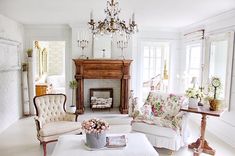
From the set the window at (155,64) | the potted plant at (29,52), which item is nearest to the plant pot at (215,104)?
the window at (155,64)

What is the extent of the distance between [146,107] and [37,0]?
2629 millimetres

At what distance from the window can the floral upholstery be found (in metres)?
2.32

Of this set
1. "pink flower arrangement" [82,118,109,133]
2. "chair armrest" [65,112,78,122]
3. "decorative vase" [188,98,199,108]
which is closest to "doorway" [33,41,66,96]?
"chair armrest" [65,112,78,122]

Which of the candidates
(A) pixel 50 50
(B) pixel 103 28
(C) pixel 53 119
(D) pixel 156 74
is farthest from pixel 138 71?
(A) pixel 50 50

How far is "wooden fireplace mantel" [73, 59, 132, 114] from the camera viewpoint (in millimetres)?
5464

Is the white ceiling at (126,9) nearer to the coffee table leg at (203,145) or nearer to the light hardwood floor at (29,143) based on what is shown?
the coffee table leg at (203,145)

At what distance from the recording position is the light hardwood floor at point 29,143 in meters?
3.46

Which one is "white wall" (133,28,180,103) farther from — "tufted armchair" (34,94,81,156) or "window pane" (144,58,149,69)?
"tufted armchair" (34,94,81,156)

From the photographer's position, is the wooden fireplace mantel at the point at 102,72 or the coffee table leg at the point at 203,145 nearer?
the coffee table leg at the point at 203,145

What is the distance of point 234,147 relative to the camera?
147 inches

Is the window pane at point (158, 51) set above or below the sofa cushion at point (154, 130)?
above

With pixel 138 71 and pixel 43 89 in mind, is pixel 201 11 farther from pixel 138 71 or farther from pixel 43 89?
pixel 43 89

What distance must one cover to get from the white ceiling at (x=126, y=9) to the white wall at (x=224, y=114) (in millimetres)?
195

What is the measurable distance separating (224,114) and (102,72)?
3.02 m
